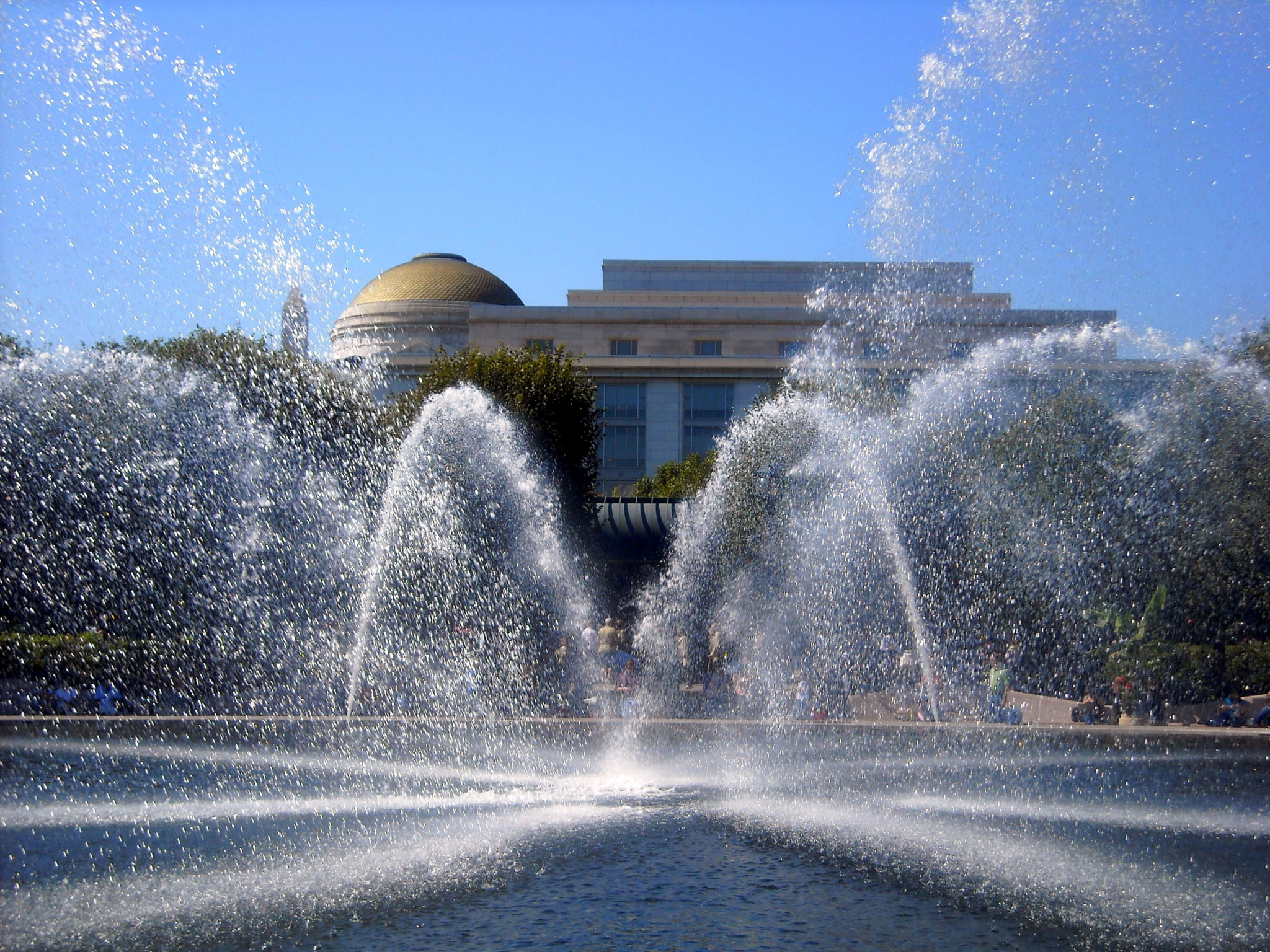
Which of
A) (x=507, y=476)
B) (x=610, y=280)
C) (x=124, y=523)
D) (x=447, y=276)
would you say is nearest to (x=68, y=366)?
(x=124, y=523)

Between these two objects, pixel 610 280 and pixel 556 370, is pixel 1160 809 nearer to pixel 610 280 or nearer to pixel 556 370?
pixel 556 370

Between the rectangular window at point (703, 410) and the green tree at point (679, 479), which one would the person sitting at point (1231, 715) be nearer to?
the green tree at point (679, 479)

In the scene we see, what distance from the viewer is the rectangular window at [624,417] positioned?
167ft

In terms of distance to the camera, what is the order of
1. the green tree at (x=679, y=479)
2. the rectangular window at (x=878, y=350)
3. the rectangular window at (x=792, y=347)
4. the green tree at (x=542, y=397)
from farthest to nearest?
the rectangular window at (x=792, y=347) → the green tree at (x=679, y=479) → the green tree at (x=542, y=397) → the rectangular window at (x=878, y=350)

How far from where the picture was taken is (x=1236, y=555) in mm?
16344

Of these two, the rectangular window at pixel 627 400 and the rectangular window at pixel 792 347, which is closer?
the rectangular window at pixel 792 347

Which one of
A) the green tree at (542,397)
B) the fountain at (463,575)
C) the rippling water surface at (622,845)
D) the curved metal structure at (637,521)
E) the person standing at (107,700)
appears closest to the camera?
the rippling water surface at (622,845)

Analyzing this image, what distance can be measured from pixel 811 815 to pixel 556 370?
59.2 ft

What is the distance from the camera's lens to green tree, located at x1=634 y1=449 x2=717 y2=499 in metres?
33.6

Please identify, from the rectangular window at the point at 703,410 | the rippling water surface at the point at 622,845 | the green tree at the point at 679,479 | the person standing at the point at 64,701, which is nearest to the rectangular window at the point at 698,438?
the rectangular window at the point at 703,410

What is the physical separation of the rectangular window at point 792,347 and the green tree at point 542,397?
23.9 m

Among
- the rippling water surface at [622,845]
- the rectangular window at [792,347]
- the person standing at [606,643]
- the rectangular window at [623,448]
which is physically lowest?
the rippling water surface at [622,845]

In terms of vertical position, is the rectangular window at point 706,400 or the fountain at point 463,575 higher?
the rectangular window at point 706,400

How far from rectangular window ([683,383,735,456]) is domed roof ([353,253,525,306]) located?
21.7 meters
